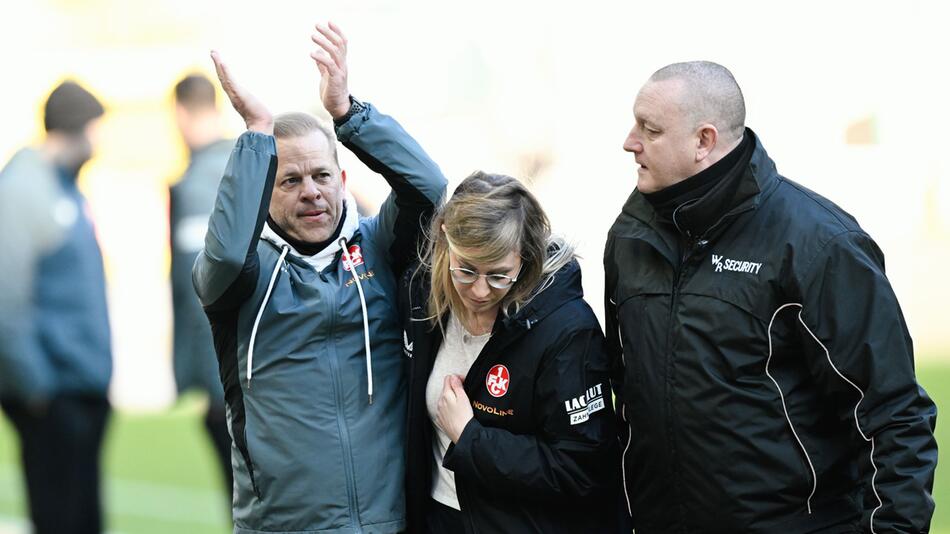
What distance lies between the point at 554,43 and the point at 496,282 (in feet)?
Answer: 26.6

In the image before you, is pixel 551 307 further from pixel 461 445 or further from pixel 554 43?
pixel 554 43

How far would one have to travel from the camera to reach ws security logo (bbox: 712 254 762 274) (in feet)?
7.59

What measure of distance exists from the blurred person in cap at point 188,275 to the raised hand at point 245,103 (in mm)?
2744

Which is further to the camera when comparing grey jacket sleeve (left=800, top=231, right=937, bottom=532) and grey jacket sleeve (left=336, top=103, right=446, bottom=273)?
grey jacket sleeve (left=336, top=103, right=446, bottom=273)

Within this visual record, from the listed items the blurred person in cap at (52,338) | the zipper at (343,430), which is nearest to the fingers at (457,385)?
the zipper at (343,430)

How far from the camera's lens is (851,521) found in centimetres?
238

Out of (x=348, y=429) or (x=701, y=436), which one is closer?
(x=701, y=436)

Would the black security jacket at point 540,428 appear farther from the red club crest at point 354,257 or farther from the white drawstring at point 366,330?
the red club crest at point 354,257

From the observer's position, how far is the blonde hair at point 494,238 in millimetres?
2381

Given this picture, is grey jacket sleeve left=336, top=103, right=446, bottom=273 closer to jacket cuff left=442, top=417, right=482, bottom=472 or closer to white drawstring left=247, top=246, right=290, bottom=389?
white drawstring left=247, top=246, right=290, bottom=389

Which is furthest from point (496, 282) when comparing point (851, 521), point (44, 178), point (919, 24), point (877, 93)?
point (919, 24)

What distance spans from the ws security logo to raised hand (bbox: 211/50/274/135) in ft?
3.05

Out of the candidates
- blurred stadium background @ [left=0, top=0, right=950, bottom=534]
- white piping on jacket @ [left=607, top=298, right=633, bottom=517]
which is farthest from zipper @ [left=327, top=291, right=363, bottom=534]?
blurred stadium background @ [left=0, top=0, right=950, bottom=534]

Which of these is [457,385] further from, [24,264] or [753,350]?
[24,264]
